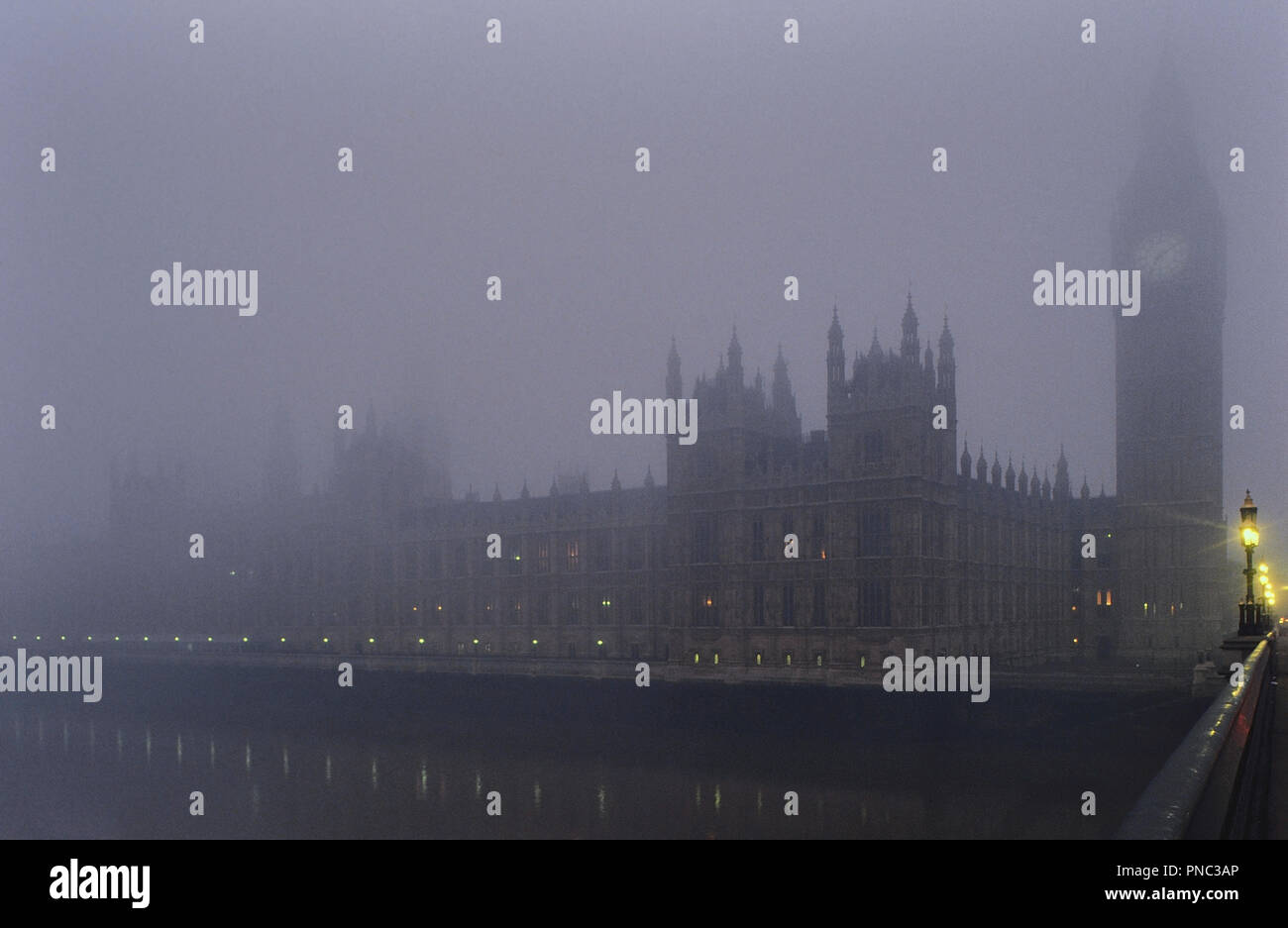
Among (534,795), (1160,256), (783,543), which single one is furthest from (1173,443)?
(534,795)

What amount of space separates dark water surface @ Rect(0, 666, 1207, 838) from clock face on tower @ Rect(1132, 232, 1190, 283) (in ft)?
154

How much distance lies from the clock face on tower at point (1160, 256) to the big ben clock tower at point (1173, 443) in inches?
3.2

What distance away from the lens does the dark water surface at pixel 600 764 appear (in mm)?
32406

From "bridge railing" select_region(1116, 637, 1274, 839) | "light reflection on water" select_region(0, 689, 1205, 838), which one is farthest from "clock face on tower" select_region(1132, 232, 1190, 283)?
"bridge railing" select_region(1116, 637, 1274, 839)

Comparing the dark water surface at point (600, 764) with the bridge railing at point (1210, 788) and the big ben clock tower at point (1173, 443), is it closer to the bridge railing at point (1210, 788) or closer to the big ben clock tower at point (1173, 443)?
the bridge railing at point (1210, 788)

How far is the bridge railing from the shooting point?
5.56m

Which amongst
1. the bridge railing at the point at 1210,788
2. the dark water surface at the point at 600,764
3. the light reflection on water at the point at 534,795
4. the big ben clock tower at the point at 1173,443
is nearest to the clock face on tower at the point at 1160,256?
the big ben clock tower at the point at 1173,443

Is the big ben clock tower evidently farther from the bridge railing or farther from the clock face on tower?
the bridge railing

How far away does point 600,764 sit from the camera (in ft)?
134

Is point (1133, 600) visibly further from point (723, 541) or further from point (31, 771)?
point (31, 771)

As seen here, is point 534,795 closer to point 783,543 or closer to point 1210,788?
point 783,543

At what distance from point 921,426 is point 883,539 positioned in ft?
20.1

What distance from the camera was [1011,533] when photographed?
69000mm
